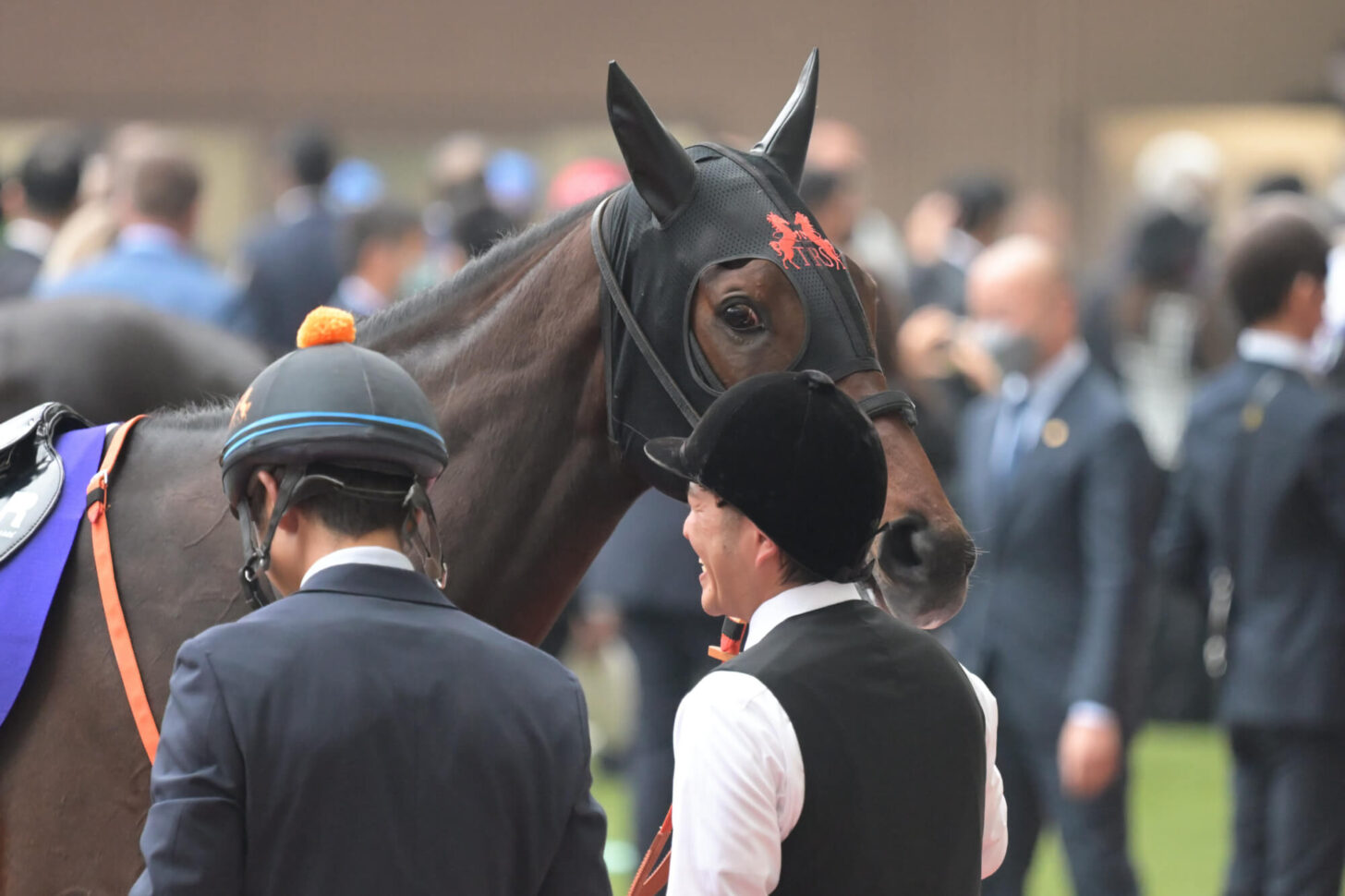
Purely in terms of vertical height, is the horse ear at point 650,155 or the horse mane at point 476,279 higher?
the horse ear at point 650,155

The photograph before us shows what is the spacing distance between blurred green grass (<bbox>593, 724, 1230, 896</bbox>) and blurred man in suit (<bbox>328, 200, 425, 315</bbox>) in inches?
91.8

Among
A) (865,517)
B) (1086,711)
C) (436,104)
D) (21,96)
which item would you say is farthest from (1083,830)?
(21,96)

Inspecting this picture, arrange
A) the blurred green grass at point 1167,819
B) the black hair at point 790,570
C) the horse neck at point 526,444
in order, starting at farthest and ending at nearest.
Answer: the blurred green grass at point 1167,819, the horse neck at point 526,444, the black hair at point 790,570

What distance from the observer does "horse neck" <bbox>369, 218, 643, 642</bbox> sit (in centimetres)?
266

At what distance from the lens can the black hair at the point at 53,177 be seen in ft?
21.8

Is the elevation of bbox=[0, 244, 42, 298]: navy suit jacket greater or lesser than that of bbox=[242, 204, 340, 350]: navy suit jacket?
greater

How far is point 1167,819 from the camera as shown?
734 cm

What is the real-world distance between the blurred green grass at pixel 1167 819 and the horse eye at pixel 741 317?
3.31 m

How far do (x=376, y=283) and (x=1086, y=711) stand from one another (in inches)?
139

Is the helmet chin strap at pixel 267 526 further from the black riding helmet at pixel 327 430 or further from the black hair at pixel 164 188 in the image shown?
the black hair at pixel 164 188

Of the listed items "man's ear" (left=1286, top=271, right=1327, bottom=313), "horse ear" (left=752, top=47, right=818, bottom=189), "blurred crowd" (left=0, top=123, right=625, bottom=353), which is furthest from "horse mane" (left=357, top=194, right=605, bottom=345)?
"man's ear" (left=1286, top=271, right=1327, bottom=313)

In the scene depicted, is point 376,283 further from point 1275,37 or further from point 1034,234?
point 1275,37

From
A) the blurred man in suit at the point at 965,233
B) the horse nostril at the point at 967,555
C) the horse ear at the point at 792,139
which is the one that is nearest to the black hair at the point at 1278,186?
the blurred man in suit at the point at 965,233

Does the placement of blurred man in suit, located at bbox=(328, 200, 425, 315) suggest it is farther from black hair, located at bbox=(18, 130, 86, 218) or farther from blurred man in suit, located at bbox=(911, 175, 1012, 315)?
blurred man in suit, located at bbox=(911, 175, 1012, 315)
